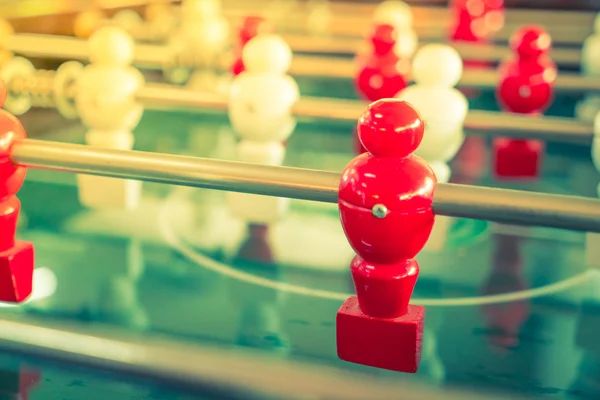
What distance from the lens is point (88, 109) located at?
2.75 feet

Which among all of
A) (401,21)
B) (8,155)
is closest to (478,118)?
(8,155)

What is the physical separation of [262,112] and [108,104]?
18 cm

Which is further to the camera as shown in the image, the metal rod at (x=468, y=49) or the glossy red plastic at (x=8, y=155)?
the metal rod at (x=468, y=49)

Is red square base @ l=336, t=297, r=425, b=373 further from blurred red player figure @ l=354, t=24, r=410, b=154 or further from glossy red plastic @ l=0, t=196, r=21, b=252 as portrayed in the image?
blurred red player figure @ l=354, t=24, r=410, b=154

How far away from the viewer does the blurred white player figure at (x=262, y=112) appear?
2.59 feet

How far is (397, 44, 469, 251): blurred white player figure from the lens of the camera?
75 cm

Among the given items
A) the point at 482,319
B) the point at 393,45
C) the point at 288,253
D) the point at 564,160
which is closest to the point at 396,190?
the point at 482,319

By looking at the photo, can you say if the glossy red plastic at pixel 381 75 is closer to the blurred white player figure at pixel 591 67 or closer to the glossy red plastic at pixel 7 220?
the blurred white player figure at pixel 591 67

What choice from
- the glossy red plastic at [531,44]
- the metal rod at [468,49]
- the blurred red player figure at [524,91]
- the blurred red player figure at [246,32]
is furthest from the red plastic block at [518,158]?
the blurred red player figure at [246,32]

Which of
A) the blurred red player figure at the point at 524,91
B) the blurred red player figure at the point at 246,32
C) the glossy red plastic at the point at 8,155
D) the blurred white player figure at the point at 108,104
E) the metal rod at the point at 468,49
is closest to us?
the glossy red plastic at the point at 8,155

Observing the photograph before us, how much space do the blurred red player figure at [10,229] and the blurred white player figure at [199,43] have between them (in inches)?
20.6

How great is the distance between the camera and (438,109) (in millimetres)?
763

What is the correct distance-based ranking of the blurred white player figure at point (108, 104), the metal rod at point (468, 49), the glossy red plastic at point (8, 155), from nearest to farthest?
the glossy red plastic at point (8, 155)
the blurred white player figure at point (108, 104)
the metal rod at point (468, 49)

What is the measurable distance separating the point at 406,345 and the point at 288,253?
34cm
